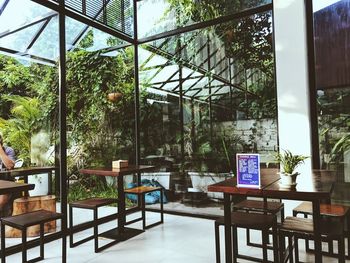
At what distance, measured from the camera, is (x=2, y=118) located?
3152 millimetres

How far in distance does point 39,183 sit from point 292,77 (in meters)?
3.37

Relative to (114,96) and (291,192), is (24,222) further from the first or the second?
(114,96)

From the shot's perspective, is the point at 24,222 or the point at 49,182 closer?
the point at 24,222

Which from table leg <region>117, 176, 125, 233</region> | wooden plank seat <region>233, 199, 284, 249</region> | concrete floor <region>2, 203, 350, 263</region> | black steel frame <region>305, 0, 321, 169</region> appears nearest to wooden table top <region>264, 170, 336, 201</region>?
wooden plank seat <region>233, 199, 284, 249</region>

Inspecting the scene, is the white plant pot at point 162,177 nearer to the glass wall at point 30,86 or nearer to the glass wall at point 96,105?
the glass wall at point 96,105

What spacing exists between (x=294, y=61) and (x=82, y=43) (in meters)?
2.84

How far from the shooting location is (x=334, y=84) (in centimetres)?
345

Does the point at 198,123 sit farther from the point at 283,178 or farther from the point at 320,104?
the point at 283,178

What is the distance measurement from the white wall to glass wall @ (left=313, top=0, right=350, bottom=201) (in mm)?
190

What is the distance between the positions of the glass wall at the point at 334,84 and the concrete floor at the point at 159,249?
1.07 metres

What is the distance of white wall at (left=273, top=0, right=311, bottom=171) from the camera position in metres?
3.46

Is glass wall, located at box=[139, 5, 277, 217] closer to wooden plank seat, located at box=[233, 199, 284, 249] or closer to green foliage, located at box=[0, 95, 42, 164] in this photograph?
wooden plank seat, located at box=[233, 199, 284, 249]

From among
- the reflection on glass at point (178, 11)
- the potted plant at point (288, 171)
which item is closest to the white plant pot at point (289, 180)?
the potted plant at point (288, 171)

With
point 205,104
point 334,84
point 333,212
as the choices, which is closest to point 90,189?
point 205,104
